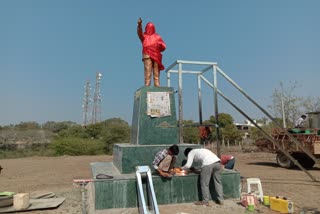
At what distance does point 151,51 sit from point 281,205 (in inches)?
178

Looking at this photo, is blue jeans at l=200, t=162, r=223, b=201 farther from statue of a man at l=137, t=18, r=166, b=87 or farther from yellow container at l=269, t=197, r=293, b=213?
statue of a man at l=137, t=18, r=166, b=87

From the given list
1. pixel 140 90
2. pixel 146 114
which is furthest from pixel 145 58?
pixel 146 114

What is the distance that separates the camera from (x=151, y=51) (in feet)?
25.1

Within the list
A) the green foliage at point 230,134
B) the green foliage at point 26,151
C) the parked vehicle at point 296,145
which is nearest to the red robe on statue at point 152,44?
the parked vehicle at point 296,145

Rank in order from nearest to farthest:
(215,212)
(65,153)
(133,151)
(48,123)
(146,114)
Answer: (215,212) < (133,151) < (146,114) < (65,153) < (48,123)

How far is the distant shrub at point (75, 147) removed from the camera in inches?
988

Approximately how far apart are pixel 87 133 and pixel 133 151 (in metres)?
28.5

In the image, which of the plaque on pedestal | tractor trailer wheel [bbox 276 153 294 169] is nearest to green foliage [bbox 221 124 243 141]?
tractor trailer wheel [bbox 276 153 294 169]

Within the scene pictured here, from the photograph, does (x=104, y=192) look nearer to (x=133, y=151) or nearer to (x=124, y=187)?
(x=124, y=187)

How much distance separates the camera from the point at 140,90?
730 cm

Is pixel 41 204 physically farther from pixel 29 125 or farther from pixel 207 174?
pixel 29 125

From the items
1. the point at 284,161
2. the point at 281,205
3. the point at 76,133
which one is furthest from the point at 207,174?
the point at 76,133

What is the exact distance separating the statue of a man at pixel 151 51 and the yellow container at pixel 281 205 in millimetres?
3745

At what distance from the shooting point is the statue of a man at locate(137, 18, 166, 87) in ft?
25.0
